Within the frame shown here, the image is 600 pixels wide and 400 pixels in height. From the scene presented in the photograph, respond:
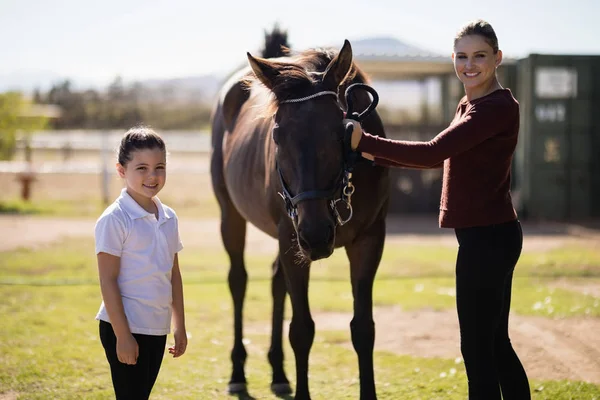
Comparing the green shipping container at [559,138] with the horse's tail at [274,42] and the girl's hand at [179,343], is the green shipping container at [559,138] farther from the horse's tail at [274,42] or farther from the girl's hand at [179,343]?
the girl's hand at [179,343]

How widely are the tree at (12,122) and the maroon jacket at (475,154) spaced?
54.0 ft

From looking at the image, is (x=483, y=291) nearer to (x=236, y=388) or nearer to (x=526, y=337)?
(x=236, y=388)

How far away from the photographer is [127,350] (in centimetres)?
292

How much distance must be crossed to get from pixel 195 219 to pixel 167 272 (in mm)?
11744

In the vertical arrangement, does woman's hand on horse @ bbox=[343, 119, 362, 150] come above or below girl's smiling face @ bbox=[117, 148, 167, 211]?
above

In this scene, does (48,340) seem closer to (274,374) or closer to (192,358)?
(192,358)

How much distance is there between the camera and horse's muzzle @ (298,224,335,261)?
10.6 feet

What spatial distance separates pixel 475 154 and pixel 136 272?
1657 millimetres

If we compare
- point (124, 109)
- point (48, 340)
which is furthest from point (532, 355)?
point (124, 109)

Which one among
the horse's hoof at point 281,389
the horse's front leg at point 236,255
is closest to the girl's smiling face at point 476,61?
the horse's hoof at point 281,389

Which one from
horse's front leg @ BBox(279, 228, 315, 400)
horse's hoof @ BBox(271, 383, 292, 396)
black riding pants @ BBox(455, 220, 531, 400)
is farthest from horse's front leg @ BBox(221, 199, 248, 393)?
black riding pants @ BBox(455, 220, 531, 400)

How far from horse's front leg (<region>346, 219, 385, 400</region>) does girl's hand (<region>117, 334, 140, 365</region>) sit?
160 cm

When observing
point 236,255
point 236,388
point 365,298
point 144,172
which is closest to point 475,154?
point 365,298

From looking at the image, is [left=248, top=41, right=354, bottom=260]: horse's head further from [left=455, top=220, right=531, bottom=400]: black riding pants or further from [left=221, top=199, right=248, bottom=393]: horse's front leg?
[left=221, top=199, right=248, bottom=393]: horse's front leg
